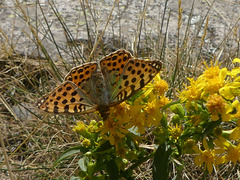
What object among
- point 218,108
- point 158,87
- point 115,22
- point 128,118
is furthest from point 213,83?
point 115,22

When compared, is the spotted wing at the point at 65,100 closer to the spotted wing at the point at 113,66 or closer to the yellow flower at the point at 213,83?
the spotted wing at the point at 113,66

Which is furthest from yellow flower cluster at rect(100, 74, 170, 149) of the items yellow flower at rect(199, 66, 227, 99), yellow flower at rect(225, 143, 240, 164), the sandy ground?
the sandy ground

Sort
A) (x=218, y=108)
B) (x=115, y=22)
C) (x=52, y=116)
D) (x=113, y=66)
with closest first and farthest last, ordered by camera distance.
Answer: (x=218, y=108)
(x=113, y=66)
(x=52, y=116)
(x=115, y=22)

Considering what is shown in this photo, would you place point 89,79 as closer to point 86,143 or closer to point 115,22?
point 86,143

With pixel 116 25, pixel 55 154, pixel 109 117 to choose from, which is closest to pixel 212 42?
pixel 116 25

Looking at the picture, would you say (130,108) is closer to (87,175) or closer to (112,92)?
(112,92)

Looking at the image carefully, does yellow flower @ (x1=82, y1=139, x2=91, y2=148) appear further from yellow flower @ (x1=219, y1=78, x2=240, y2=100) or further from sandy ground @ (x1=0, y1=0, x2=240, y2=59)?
sandy ground @ (x1=0, y1=0, x2=240, y2=59)

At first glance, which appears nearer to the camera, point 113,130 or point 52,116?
point 113,130

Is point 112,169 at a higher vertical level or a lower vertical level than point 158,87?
lower
